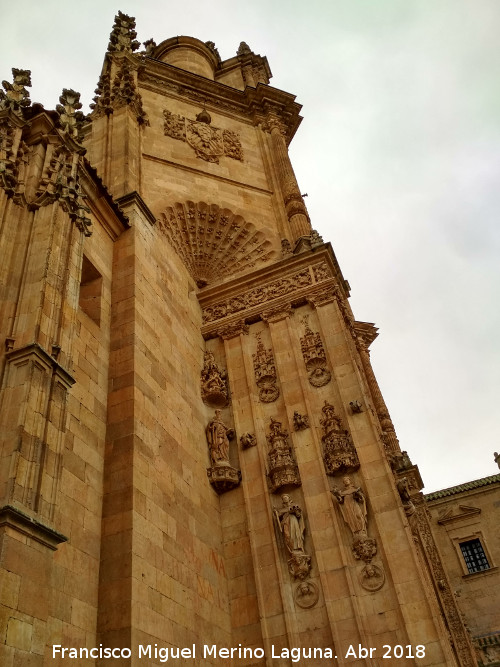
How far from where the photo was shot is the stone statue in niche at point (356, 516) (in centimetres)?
991

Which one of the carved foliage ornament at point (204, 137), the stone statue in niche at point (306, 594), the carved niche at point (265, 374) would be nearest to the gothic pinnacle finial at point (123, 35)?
the carved foliage ornament at point (204, 137)

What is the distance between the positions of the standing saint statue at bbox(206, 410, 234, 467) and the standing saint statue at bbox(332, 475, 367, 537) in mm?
2522

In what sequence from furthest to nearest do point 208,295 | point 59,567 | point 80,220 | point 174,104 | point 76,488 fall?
point 174,104 < point 208,295 < point 80,220 < point 76,488 < point 59,567

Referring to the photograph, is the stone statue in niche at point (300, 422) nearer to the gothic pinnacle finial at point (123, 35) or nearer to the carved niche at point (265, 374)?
the carved niche at point (265, 374)

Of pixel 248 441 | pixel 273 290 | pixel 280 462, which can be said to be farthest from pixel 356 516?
pixel 273 290

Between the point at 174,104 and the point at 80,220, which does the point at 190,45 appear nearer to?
the point at 174,104

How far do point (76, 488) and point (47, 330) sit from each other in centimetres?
236

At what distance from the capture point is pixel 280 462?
451 inches

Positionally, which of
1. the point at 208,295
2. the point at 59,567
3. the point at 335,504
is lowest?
the point at 59,567

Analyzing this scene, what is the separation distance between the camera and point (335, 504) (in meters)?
10.7

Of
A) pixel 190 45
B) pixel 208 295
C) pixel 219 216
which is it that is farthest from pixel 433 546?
pixel 190 45

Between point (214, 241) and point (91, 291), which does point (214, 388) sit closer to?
point (91, 291)

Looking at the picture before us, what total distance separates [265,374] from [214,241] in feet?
16.7

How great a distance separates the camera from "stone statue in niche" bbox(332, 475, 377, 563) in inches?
390
